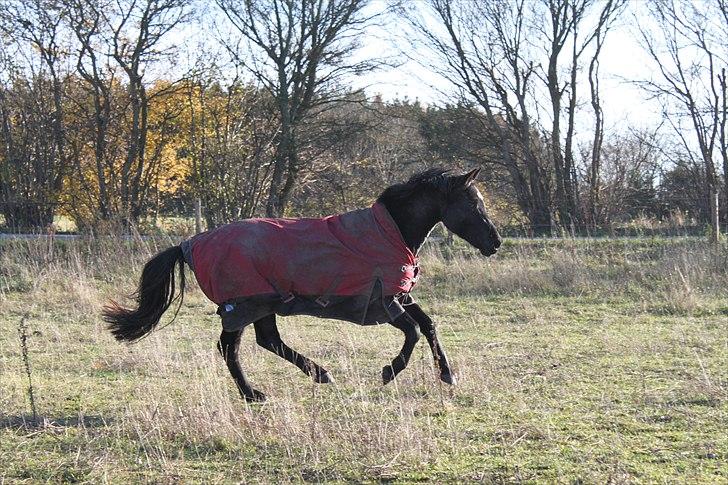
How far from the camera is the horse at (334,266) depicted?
18.8 ft

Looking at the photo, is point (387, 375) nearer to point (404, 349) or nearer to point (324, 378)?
point (404, 349)

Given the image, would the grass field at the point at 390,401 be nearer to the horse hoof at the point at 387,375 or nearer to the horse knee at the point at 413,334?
the horse hoof at the point at 387,375

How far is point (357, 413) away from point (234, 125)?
14530mm

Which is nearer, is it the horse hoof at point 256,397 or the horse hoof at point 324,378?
the horse hoof at point 256,397

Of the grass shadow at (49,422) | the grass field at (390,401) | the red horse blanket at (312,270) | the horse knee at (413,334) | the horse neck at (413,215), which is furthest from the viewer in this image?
the horse neck at (413,215)

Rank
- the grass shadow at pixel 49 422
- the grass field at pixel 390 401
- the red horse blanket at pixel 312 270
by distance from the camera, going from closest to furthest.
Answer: the grass field at pixel 390 401 → the grass shadow at pixel 49 422 → the red horse blanket at pixel 312 270

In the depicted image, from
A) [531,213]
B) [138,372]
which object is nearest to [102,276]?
[138,372]

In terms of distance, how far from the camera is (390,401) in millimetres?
5547

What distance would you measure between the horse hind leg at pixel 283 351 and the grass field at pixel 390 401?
142 millimetres

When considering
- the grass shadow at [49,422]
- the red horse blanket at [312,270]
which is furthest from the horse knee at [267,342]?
the grass shadow at [49,422]

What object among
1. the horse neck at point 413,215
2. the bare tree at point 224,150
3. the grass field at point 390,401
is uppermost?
the bare tree at point 224,150

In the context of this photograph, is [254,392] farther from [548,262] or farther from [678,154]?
[678,154]

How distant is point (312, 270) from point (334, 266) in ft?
0.49

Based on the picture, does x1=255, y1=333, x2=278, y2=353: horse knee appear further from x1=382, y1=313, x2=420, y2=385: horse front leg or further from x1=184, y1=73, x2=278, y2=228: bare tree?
x1=184, y1=73, x2=278, y2=228: bare tree
